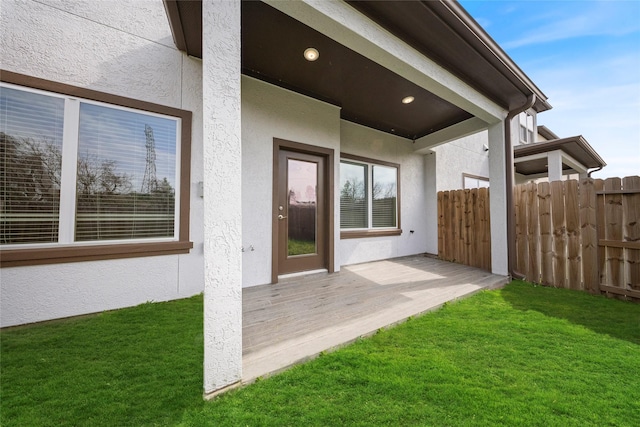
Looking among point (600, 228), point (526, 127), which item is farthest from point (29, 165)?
point (526, 127)

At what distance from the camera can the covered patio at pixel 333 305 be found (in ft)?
6.44

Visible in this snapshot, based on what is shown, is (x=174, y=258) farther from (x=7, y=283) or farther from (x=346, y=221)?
(x=346, y=221)

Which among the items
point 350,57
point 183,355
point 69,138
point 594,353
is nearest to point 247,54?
point 350,57

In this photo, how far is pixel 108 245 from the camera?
2.80 meters

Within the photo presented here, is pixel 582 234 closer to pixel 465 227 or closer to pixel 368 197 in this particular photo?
pixel 465 227

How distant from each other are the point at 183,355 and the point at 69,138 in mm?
2716

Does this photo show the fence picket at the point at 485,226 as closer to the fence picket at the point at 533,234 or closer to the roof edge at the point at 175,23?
the fence picket at the point at 533,234

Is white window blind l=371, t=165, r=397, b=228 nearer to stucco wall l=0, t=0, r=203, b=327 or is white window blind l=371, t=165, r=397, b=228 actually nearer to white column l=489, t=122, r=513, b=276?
white column l=489, t=122, r=513, b=276

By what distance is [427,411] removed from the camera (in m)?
1.42

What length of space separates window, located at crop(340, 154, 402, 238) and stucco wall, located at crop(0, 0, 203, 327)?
297 centimetres

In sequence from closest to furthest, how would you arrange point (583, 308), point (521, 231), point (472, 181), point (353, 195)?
point (583, 308) → point (521, 231) → point (353, 195) → point (472, 181)

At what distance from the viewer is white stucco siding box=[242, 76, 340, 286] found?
368cm

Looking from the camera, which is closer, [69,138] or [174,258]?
[69,138]

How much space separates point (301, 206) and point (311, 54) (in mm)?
2298
